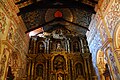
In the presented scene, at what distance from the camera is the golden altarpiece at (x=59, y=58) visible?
9516 mm

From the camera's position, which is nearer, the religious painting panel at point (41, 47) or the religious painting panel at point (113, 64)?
the religious painting panel at point (113, 64)

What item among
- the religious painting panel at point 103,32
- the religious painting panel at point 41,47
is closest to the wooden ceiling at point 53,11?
the religious painting panel at point 103,32

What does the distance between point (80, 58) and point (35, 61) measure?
365 centimetres

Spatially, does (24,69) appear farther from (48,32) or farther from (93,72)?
(93,72)

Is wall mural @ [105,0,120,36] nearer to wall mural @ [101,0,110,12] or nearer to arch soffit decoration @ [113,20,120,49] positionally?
arch soffit decoration @ [113,20,120,49]

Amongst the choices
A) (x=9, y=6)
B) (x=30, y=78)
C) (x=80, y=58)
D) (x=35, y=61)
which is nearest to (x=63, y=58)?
(x=80, y=58)

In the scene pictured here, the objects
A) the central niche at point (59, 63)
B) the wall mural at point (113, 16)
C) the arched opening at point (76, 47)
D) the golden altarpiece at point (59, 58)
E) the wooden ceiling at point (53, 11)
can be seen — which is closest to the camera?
the wall mural at point (113, 16)

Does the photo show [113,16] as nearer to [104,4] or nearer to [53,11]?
[104,4]

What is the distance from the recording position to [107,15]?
6898 mm

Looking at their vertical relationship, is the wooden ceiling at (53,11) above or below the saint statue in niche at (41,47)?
above

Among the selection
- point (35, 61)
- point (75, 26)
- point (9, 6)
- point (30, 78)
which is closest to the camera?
point (9, 6)

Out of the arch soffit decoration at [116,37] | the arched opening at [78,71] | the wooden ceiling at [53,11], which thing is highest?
the wooden ceiling at [53,11]

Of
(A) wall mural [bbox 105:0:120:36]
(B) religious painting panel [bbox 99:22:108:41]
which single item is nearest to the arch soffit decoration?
(A) wall mural [bbox 105:0:120:36]

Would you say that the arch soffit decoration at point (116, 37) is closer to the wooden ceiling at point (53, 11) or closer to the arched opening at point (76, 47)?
the wooden ceiling at point (53, 11)
